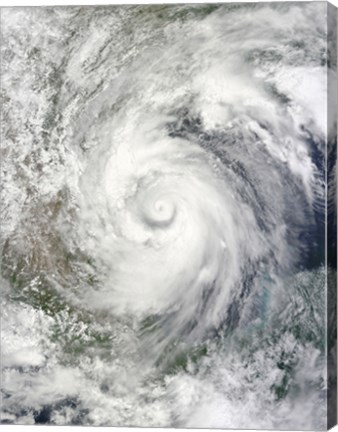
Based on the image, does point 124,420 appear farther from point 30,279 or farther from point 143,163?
point 143,163

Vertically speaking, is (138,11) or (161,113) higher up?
(138,11)

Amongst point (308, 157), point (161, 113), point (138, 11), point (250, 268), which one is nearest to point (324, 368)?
point (250, 268)

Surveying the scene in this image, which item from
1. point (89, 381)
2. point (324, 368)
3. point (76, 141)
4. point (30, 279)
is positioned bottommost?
point (324, 368)

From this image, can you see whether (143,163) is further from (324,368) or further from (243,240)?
(324,368)

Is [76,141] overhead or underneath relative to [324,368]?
overhead

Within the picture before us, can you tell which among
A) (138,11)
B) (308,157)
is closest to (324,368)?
(308,157)
